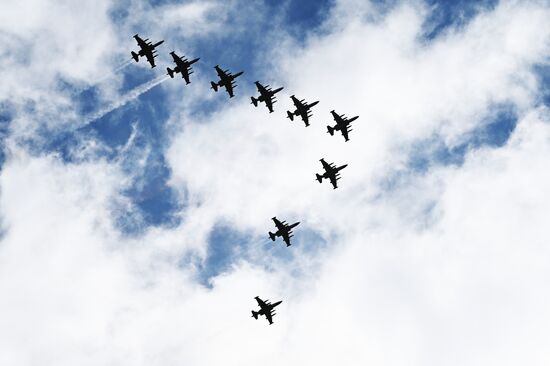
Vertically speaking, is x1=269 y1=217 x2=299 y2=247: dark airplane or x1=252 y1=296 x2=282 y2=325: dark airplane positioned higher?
x1=269 y1=217 x2=299 y2=247: dark airplane

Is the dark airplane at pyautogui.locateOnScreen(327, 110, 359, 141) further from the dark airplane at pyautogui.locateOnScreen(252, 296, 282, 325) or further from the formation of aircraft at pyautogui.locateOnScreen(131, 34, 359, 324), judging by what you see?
the dark airplane at pyautogui.locateOnScreen(252, 296, 282, 325)

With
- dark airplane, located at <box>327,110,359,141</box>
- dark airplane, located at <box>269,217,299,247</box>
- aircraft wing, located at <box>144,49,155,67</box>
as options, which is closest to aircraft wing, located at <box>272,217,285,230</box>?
dark airplane, located at <box>269,217,299,247</box>

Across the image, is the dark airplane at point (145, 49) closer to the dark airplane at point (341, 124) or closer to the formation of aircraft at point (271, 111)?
the formation of aircraft at point (271, 111)

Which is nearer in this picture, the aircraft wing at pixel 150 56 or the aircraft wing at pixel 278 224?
the aircraft wing at pixel 150 56

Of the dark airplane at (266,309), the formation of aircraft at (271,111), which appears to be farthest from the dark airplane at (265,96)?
the dark airplane at (266,309)

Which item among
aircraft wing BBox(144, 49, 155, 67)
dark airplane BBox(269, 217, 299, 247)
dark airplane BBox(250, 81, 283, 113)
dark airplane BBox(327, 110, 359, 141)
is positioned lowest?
dark airplane BBox(269, 217, 299, 247)

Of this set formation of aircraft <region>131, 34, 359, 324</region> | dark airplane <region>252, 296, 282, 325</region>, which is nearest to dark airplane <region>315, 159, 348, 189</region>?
formation of aircraft <region>131, 34, 359, 324</region>

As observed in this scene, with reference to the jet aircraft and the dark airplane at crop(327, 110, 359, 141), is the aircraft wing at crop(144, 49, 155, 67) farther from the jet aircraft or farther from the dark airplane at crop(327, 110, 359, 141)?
the dark airplane at crop(327, 110, 359, 141)

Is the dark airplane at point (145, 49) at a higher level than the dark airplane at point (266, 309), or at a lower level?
higher

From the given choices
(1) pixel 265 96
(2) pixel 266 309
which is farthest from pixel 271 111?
(2) pixel 266 309

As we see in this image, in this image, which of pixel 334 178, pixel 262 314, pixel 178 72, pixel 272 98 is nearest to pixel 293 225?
pixel 334 178

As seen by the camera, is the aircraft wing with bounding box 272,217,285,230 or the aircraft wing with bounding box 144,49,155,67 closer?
the aircraft wing with bounding box 144,49,155,67

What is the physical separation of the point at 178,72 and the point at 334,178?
4419 centimetres

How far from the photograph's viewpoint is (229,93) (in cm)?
10594
